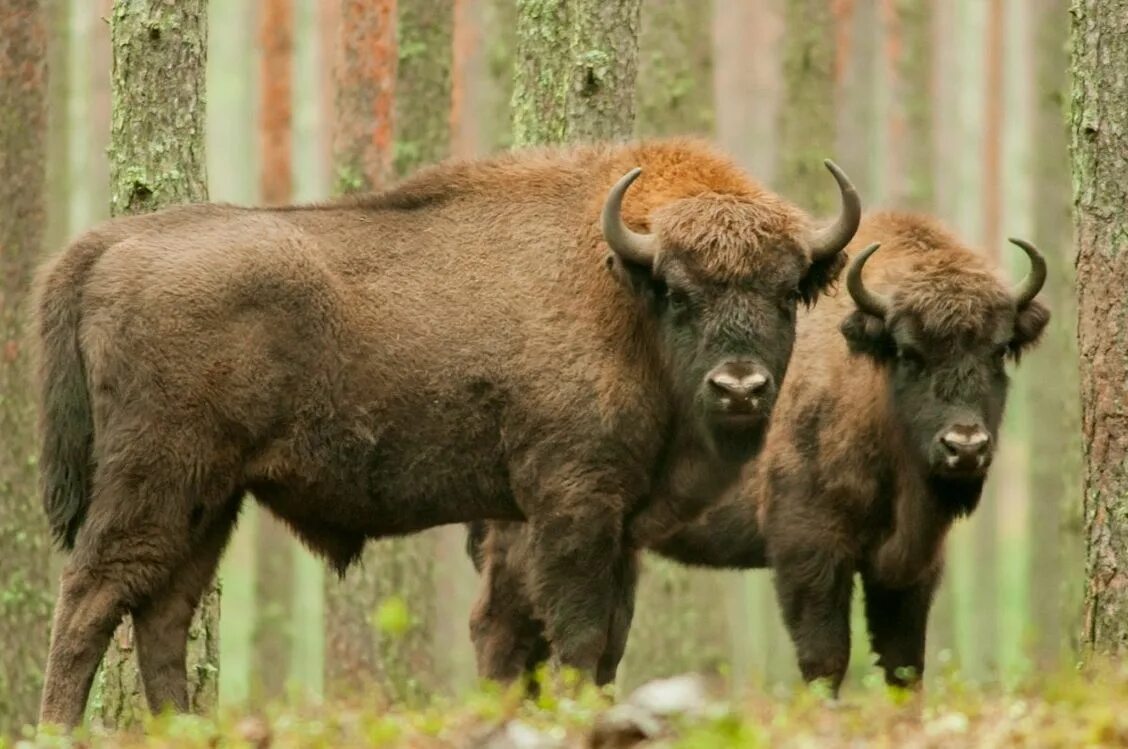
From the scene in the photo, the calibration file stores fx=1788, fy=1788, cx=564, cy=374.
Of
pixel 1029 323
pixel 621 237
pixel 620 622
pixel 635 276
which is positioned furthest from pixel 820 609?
pixel 621 237

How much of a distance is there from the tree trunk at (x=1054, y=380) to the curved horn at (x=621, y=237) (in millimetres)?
6573

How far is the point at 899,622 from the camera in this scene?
403 inches

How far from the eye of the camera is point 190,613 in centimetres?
838

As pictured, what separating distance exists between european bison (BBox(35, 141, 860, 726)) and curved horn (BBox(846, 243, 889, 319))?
0.49 m

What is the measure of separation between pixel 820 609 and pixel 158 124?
445 cm

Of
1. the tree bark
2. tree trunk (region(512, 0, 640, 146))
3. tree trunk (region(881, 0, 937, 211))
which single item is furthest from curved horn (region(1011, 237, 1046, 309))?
tree trunk (region(881, 0, 937, 211))

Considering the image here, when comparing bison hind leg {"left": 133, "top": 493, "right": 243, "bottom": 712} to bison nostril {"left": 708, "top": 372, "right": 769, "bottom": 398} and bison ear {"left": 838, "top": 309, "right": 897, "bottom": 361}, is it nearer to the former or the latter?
bison nostril {"left": 708, "top": 372, "right": 769, "bottom": 398}

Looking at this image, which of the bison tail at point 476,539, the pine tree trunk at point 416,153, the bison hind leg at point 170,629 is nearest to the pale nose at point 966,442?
the bison tail at point 476,539

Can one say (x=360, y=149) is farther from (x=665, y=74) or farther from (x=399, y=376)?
(x=399, y=376)

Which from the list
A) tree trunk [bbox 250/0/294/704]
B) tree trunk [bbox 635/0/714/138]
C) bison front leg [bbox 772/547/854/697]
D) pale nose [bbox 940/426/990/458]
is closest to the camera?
pale nose [bbox 940/426/990/458]

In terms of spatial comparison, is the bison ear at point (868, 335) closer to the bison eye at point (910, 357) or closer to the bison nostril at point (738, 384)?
the bison eye at point (910, 357)

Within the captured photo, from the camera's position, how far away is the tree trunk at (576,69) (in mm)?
10070

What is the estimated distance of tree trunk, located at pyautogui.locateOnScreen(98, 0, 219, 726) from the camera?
370 inches

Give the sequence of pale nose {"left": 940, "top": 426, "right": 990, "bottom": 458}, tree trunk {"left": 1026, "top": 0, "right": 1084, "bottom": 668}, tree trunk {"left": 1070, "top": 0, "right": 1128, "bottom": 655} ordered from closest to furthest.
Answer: tree trunk {"left": 1070, "top": 0, "right": 1128, "bottom": 655}, pale nose {"left": 940, "top": 426, "right": 990, "bottom": 458}, tree trunk {"left": 1026, "top": 0, "right": 1084, "bottom": 668}
